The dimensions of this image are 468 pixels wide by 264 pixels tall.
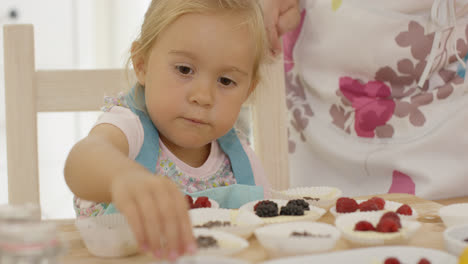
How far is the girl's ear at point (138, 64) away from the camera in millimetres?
978

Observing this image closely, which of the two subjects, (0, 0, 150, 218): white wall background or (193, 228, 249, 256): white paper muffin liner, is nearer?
(193, 228, 249, 256): white paper muffin liner

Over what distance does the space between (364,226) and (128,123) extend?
1.50ft

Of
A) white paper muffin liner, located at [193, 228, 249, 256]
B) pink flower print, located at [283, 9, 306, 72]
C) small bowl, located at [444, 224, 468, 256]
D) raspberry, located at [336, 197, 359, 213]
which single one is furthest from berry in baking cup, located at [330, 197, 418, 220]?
pink flower print, located at [283, 9, 306, 72]

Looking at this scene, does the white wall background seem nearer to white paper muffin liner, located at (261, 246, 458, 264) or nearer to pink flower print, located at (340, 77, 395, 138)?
pink flower print, located at (340, 77, 395, 138)

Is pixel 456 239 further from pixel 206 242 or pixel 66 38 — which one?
pixel 66 38

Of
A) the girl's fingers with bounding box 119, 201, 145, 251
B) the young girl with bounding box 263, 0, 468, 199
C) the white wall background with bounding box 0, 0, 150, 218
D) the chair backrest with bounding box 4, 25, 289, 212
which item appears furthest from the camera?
the white wall background with bounding box 0, 0, 150, 218

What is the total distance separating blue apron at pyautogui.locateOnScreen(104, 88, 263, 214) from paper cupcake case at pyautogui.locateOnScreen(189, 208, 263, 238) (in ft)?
0.41

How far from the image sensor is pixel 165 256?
435 millimetres

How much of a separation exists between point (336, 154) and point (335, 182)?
94mm

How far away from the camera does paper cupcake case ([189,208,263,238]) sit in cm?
60

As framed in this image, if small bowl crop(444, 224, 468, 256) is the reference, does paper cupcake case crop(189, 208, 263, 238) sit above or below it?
above

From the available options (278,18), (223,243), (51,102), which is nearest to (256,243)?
(223,243)

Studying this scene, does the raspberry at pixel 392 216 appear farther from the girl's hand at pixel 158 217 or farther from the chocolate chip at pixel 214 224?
the girl's hand at pixel 158 217

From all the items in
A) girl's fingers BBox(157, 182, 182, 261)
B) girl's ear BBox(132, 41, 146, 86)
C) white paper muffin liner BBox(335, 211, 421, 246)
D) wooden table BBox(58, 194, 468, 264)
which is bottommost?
wooden table BBox(58, 194, 468, 264)
